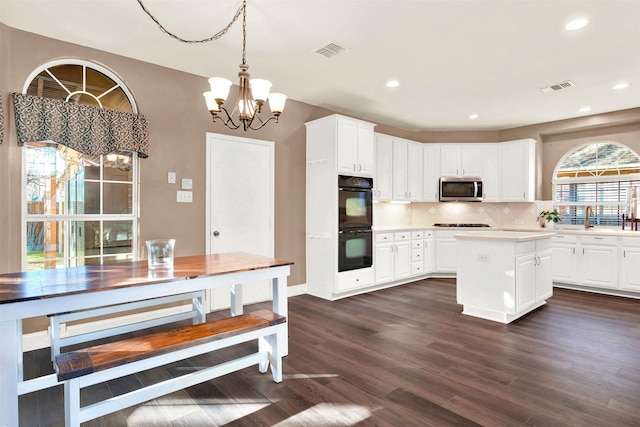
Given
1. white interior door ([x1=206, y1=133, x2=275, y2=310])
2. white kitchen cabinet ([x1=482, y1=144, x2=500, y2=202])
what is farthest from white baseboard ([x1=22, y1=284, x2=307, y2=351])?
white kitchen cabinet ([x1=482, y1=144, x2=500, y2=202])

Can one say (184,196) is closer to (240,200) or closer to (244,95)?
(240,200)

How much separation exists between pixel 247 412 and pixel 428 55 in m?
3.48

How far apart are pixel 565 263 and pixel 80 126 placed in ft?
21.5

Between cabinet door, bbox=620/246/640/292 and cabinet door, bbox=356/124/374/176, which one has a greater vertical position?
cabinet door, bbox=356/124/374/176

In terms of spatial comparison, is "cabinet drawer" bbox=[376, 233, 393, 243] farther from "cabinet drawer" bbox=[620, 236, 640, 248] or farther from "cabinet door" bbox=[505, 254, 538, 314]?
"cabinet drawer" bbox=[620, 236, 640, 248]

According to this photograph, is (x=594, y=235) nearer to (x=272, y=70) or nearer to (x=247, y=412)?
(x=272, y=70)

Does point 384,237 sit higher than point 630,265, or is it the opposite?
point 384,237

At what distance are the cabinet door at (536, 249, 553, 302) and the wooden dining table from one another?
10.7 feet

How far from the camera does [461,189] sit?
631 cm

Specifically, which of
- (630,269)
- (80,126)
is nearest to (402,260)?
(630,269)

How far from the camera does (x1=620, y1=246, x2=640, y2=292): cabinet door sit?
4.70 meters

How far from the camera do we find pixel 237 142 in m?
4.30

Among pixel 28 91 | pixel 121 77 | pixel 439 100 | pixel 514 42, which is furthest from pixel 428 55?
pixel 28 91

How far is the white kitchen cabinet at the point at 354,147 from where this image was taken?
15.2 ft
